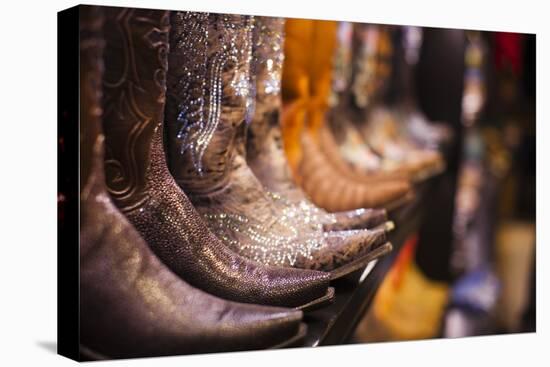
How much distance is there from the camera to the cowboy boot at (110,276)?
432cm

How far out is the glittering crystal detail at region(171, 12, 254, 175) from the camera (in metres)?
4.59

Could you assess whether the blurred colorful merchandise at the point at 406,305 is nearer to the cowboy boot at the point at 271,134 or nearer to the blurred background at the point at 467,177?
the blurred background at the point at 467,177

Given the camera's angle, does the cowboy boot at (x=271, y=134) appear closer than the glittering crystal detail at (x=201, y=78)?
No

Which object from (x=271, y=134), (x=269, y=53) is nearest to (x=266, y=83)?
(x=269, y=53)

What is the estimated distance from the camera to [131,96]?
4.39 m

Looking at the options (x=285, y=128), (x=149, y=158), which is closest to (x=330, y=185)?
(x=285, y=128)

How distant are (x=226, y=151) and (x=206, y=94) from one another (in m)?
0.25

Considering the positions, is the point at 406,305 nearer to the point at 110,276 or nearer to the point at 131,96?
the point at 110,276

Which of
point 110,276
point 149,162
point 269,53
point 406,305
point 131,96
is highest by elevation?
point 269,53

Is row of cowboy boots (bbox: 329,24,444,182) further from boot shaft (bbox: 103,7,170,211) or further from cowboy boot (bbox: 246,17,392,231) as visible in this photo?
boot shaft (bbox: 103,7,170,211)

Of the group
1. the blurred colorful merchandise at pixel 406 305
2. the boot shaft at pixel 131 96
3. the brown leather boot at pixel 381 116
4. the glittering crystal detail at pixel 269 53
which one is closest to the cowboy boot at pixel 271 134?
the glittering crystal detail at pixel 269 53

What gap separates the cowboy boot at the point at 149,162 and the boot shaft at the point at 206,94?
94 mm

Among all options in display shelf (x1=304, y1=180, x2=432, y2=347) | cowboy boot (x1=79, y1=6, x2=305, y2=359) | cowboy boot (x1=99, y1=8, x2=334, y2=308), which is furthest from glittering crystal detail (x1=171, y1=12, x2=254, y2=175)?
display shelf (x1=304, y1=180, x2=432, y2=347)

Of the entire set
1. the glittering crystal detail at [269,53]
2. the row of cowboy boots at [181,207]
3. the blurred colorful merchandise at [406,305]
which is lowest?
the blurred colorful merchandise at [406,305]
